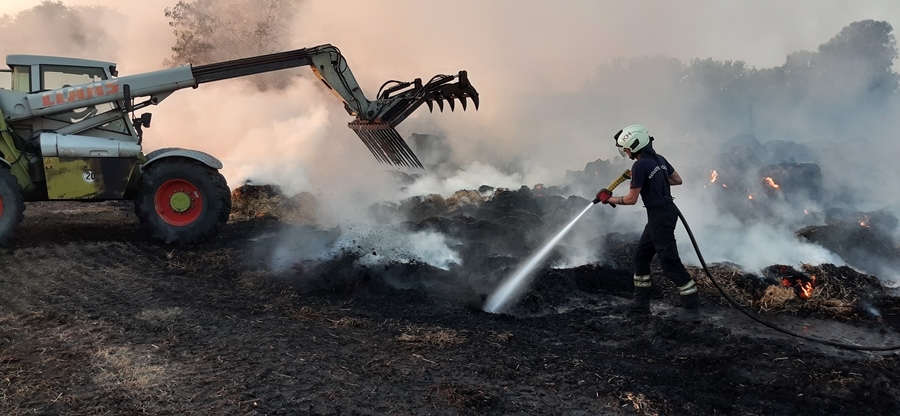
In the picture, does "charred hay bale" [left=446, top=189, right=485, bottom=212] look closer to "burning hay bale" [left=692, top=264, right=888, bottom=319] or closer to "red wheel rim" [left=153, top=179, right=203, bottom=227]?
"red wheel rim" [left=153, top=179, right=203, bottom=227]

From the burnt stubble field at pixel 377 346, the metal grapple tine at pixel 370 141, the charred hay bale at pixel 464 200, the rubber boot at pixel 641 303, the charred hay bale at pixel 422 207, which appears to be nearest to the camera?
the burnt stubble field at pixel 377 346

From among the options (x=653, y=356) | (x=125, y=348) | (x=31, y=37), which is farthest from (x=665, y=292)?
(x=31, y=37)

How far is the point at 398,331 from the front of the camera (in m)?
5.13

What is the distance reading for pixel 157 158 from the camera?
25.1 ft

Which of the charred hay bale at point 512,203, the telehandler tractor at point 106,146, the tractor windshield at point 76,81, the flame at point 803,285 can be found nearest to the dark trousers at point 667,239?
the flame at point 803,285

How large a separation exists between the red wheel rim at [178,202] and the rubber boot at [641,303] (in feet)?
19.8

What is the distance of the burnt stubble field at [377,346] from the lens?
147 inches

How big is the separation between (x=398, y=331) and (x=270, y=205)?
7242 millimetres

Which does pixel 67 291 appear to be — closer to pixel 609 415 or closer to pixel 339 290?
pixel 339 290

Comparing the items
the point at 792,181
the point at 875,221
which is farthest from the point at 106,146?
the point at 792,181

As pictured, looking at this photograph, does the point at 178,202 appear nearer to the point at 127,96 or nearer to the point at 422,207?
the point at 127,96

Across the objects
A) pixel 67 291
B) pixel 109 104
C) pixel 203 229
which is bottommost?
pixel 67 291

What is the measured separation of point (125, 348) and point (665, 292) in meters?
5.86

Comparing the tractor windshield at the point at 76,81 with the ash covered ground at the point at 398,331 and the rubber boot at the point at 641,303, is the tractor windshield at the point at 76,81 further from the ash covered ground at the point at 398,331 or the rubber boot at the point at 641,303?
the rubber boot at the point at 641,303
